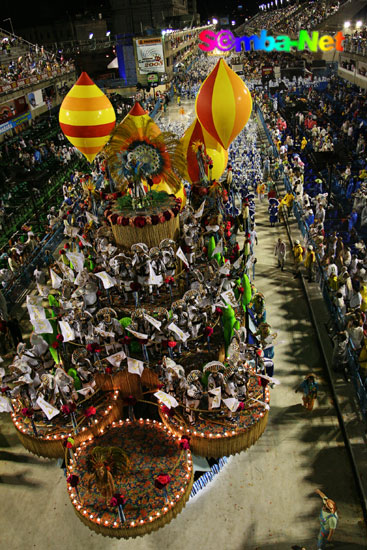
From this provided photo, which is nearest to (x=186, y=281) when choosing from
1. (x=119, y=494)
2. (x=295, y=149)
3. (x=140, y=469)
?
(x=140, y=469)

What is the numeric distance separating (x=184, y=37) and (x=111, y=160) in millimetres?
46500

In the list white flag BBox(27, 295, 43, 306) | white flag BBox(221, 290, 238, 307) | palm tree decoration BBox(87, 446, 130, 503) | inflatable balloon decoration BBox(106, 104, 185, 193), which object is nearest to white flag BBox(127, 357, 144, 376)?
palm tree decoration BBox(87, 446, 130, 503)

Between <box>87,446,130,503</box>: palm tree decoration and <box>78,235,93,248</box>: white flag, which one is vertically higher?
<box>78,235,93,248</box>: white flag

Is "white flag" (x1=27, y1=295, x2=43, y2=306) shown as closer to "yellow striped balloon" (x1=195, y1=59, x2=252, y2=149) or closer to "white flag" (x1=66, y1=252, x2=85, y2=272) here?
"white flag" (x1=66, y1=252, x2=85, y2=272)

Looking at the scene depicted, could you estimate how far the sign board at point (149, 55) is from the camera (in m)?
29.4

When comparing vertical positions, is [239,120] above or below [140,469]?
above

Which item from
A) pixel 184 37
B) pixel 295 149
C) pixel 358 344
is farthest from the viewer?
pixel 184 37

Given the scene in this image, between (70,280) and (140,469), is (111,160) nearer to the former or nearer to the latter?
(70,280)

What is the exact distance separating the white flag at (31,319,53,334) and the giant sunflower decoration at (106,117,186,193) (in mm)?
3402

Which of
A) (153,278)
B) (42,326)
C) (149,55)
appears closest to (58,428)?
(42,326)

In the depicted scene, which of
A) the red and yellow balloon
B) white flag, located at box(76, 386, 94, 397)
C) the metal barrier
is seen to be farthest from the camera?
the red and yellow balloon

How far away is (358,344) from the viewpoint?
27.8ft

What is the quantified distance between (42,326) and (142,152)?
4036 mm

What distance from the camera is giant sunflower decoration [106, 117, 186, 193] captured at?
8.99 meters
